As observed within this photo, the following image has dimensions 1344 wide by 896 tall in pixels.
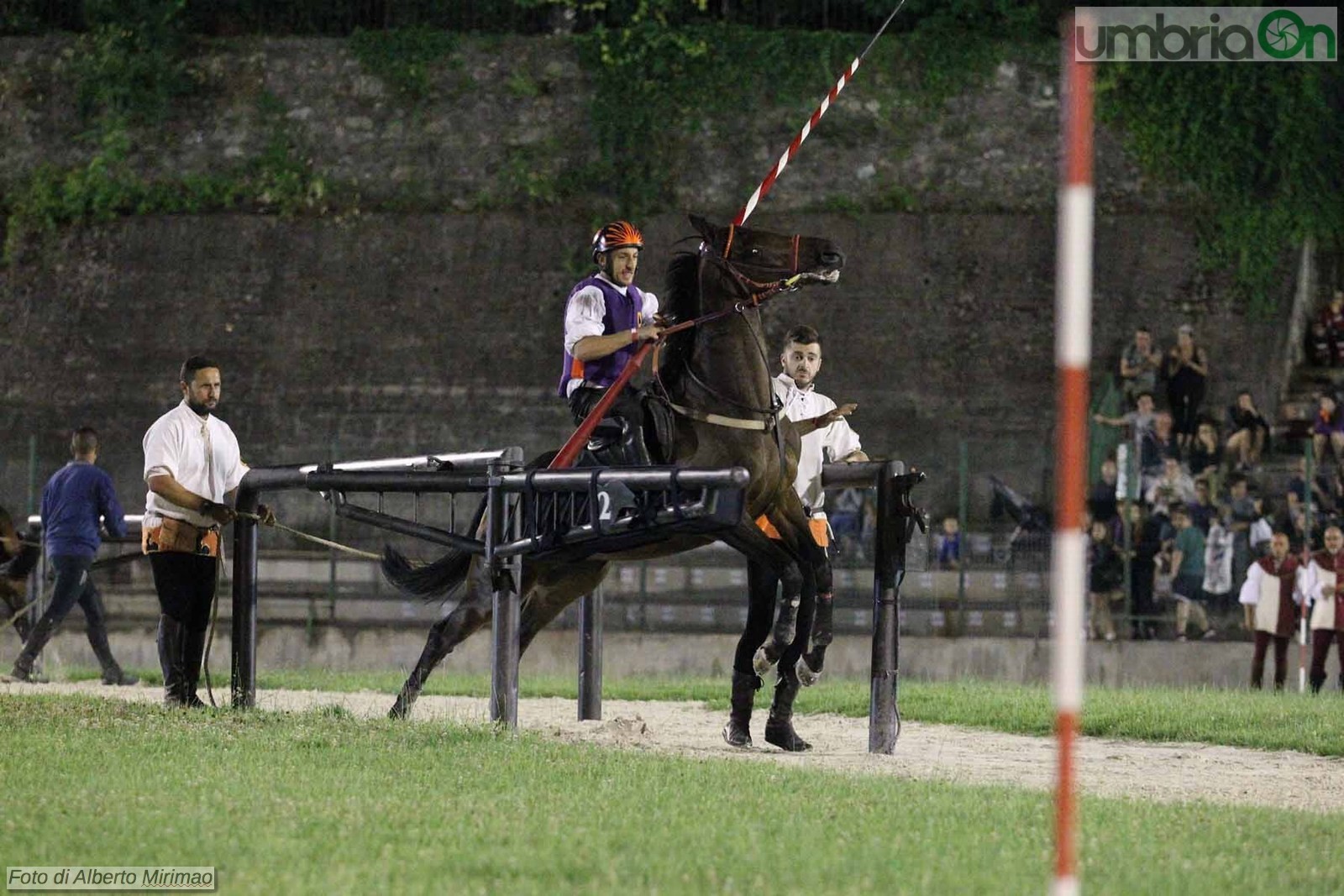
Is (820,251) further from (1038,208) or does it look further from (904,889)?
(1038,208)

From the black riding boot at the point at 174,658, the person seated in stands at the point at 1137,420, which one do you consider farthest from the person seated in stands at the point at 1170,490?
the black riding boot at the point at 174,658

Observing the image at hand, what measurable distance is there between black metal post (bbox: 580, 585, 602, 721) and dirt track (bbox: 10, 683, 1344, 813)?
156 millimetres

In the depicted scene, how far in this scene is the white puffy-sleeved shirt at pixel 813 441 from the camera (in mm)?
11641

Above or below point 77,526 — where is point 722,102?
above

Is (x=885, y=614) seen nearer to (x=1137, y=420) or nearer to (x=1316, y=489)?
(x=1316, y=489)

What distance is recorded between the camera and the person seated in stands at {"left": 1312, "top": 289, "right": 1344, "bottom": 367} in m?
24.7

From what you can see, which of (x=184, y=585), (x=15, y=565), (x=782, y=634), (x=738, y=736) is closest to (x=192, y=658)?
(x=184, y=585)

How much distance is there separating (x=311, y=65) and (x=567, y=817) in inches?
866

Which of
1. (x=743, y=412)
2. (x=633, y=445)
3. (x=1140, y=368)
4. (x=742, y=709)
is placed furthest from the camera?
(x=1140, y=368)

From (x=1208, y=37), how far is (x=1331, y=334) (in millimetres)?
4342

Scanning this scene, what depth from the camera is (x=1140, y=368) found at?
78.9 ft

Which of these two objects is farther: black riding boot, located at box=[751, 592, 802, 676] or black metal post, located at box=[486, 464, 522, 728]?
black riding boot, located at box=[751, 592, 802, 676]

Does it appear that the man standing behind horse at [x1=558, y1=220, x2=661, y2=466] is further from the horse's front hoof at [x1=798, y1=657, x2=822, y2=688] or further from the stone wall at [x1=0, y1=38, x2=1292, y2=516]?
the stone wall at [x1=0, y1=38, x2=1292, y2=516]

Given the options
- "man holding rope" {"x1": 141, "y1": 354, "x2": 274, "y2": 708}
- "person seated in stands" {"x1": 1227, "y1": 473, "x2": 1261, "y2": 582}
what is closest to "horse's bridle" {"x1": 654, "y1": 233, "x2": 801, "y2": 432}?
"man holding rope" {"x1": 141, "y1": 354, "x2": 274, "y2": 708}
